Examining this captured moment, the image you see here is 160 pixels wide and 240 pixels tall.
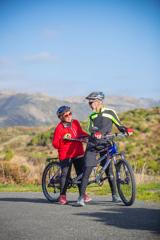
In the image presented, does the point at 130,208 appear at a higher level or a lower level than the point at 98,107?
lower

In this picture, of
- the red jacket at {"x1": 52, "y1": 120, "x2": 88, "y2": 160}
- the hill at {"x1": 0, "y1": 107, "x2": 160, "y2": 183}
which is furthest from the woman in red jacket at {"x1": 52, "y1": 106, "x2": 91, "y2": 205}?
the hill at {"x1": 0, "y1": 107, "x2": 160, "y2": 183}

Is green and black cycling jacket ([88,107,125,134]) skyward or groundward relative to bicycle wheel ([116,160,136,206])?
skyward

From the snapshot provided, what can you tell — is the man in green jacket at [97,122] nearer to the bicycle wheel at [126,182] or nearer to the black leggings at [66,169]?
the bicycle wheel at [126,182]

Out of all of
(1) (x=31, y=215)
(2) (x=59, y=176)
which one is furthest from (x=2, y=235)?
(2) (x=59, y=176)

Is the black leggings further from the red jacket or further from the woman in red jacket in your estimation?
the red jacket

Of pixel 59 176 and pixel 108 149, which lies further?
pixel 59 176

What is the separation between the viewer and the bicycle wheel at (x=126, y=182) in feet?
30.8

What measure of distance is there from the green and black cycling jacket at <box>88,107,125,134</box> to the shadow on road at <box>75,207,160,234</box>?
1.49 m

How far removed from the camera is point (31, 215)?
8.80 m

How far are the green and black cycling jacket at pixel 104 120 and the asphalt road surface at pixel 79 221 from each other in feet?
4.39

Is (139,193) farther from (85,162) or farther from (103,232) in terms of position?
(103,232)

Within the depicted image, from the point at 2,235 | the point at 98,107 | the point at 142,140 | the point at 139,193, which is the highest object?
the point at 142,140

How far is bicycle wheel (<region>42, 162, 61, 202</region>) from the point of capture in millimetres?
10789

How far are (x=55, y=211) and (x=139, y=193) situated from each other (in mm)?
3087
